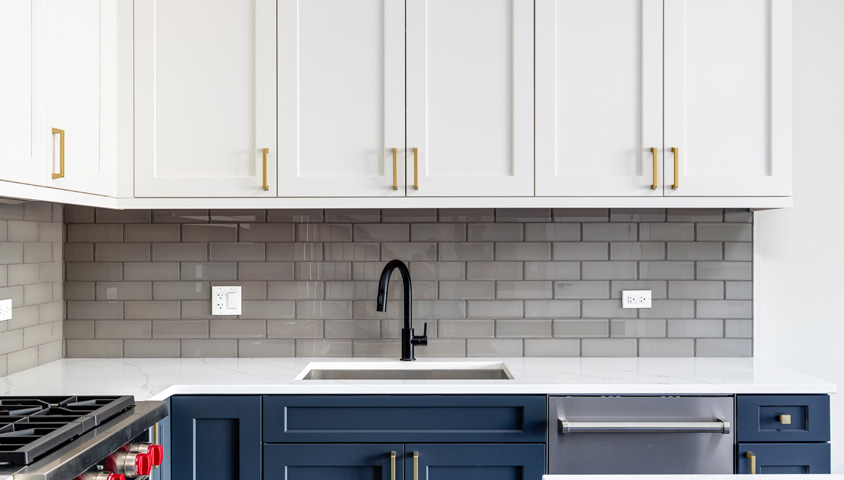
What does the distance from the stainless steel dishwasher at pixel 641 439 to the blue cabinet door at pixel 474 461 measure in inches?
2.5

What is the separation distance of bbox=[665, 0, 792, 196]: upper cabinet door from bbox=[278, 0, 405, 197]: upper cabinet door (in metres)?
0.95

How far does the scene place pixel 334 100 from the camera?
2.17 m

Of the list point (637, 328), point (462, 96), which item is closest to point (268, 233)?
point (462, 96)

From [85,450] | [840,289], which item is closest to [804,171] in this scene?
[840,289]

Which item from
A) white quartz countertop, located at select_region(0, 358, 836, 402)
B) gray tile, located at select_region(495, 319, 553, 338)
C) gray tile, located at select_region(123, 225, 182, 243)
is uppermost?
gray tile, located at select_region(123, 225, 182, 243)

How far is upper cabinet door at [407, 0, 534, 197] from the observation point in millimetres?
2160

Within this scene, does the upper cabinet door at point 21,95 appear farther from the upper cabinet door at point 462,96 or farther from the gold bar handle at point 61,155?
the upper cabinet door at point 462,96

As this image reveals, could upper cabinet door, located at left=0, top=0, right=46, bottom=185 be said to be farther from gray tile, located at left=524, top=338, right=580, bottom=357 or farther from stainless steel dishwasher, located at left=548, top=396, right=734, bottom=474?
gray tile, located at left=524, top=338, right=580, bottom=357

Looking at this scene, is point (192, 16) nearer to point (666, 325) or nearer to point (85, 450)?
point (85, 450)

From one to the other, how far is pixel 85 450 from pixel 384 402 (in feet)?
2.82

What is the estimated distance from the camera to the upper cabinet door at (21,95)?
1.60 m

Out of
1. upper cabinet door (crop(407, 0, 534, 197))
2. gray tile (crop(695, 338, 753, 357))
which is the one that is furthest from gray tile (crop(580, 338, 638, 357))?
upper cabinet door (crop(407, 0, 534, 197))

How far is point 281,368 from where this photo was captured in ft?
7.40

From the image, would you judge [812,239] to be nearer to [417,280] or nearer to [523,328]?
[523,328]
